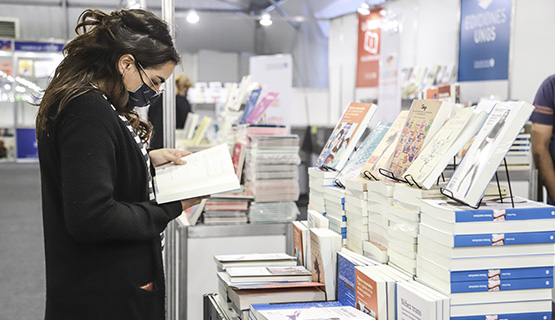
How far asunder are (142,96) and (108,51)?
174mm

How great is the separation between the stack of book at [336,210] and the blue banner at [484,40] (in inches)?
193

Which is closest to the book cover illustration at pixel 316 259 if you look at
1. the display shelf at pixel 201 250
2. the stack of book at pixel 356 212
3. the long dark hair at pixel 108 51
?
the stack of book at pixel 356 212

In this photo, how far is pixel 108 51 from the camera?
1.53 metres

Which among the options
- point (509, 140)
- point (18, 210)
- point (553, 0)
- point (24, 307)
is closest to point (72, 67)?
point (509, 140)

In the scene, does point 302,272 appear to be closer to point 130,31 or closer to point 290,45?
point 130,31

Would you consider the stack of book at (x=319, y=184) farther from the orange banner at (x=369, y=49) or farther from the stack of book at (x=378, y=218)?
the orange banner at (x=369, y=49)

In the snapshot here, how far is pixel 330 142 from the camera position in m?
2.15

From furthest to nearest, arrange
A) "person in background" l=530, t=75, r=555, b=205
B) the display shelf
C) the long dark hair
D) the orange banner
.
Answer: the orange banner, "person in background" l=530, t=75, r=555, b=205, the display shelf, the long dark hair

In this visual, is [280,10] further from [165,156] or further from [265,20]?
[165,156]

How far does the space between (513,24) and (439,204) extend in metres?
5.29

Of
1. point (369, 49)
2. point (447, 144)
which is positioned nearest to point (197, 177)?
point (447, 144)

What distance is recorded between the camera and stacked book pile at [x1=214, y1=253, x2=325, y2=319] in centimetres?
174

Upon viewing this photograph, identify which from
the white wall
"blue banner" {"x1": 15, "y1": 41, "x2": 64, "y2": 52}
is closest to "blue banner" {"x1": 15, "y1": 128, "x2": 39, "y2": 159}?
"blue banner" {"x1": 15, "y1": 41, "x2": 64, "y2": 52}

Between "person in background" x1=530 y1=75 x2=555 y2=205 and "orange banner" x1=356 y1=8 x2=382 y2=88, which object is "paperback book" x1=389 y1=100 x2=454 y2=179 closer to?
"person in background" x1=530 y1=75 x2=555 y2=205
